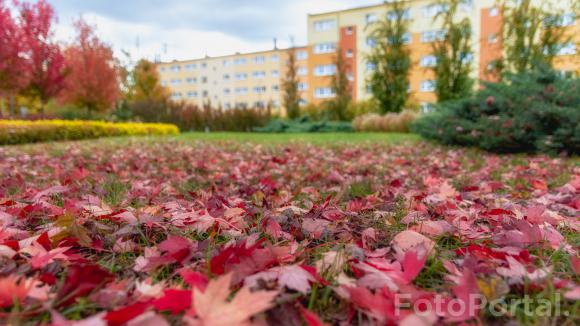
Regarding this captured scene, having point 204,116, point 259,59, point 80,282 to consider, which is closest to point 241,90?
point 259,59

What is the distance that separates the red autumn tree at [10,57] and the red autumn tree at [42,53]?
2.49 feet

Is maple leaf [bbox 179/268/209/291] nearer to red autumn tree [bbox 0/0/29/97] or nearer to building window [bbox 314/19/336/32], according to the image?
red autumn tree [bbox 0/0/29/97]

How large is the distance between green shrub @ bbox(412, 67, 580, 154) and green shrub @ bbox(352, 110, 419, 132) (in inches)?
298

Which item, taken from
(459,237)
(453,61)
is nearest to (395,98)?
(453,61)

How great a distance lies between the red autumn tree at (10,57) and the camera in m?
12.2

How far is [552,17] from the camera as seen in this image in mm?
14586

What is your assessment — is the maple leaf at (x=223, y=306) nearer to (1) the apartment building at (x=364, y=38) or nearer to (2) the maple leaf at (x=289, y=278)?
(2) the maple leaf at (x=289, y=278)

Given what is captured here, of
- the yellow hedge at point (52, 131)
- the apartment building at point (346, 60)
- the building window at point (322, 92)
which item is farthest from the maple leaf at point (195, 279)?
the building window at point (322, 92)

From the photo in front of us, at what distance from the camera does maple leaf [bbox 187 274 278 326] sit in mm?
639

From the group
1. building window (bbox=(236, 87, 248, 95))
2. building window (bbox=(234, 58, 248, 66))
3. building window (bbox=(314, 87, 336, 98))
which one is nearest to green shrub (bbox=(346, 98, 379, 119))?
building window (bbox=(314, 87, 336, 98))

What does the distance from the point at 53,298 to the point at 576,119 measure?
613 cm

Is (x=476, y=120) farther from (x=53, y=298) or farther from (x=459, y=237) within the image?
(x=53, y=298)

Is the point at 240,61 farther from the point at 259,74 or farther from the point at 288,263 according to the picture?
the point at 288,263

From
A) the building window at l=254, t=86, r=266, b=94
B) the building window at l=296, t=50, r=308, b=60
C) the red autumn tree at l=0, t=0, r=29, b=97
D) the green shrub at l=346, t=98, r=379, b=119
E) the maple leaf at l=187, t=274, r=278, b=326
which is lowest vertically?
the maple leaf at l=187, t=274, r=278, b=326
